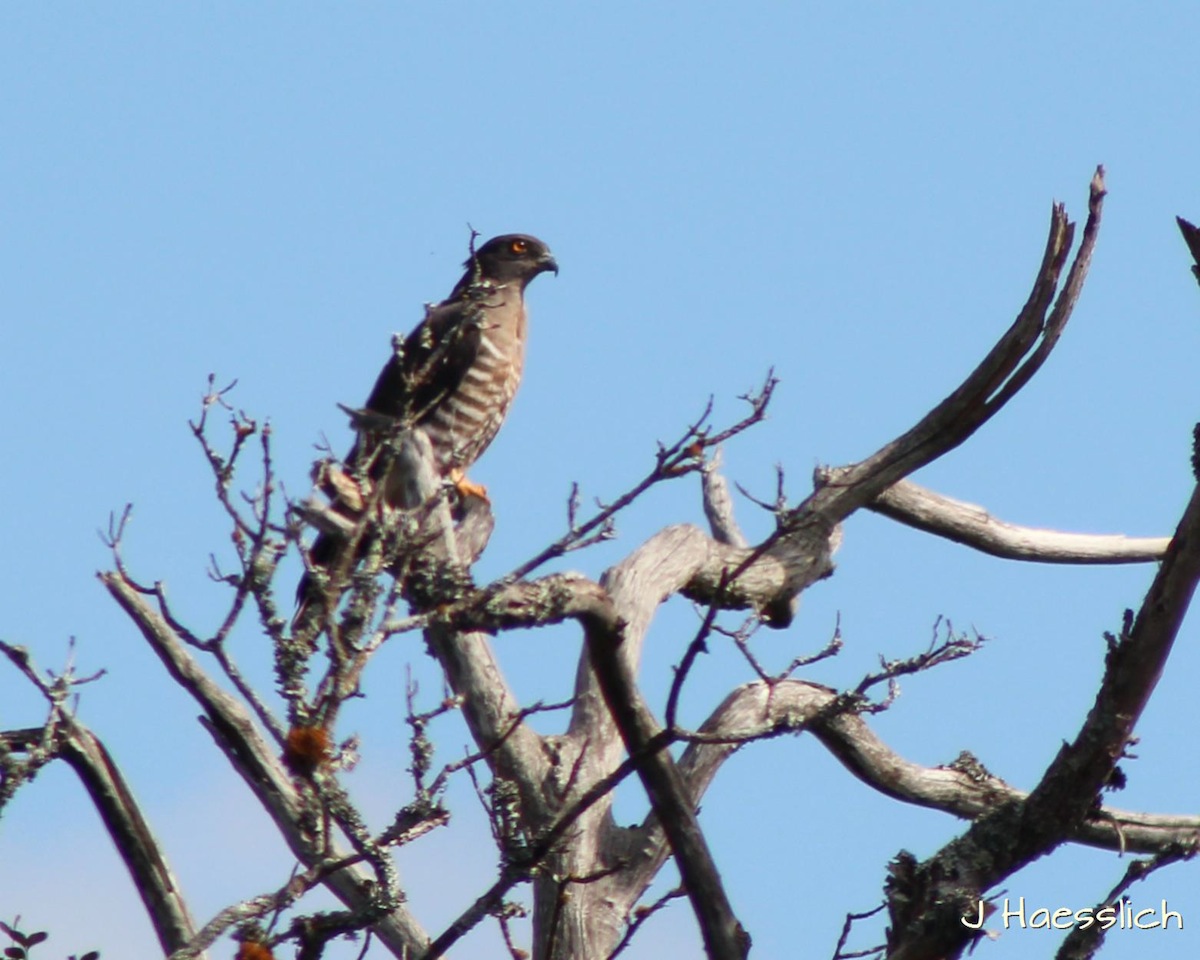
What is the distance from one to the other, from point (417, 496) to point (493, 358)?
303cm

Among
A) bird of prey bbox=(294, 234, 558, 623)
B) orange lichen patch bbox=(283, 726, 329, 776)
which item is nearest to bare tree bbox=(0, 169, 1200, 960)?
orange lichen patch bbox=(283, 726, 329, 776)

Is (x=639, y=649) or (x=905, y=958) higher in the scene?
(x=639, y=649)

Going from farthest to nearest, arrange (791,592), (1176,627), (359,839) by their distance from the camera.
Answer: (791,592) < (1176,627) < (359,839)

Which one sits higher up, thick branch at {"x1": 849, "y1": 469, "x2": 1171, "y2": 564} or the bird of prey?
the bird of prey

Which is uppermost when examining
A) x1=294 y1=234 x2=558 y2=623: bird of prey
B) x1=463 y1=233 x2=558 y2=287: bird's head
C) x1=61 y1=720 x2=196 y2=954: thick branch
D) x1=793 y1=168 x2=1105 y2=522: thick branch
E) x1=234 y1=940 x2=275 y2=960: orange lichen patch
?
x1=463 y1=233 x2=558 y2=287: bird's head

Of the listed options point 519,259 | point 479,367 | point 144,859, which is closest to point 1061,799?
point 144,859

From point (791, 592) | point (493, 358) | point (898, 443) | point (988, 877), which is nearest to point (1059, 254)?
point (898, 443)

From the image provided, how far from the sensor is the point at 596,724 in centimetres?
634

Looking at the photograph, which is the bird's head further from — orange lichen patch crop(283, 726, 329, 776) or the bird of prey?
orange lichen patch crop(283, 726, 329, 776)

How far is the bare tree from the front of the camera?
377 centimetres

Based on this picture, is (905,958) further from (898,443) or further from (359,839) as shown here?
(898,443)

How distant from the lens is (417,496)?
514 centimetres

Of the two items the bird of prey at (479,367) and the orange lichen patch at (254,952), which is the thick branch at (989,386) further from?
the orange lichen patch at (254,952)

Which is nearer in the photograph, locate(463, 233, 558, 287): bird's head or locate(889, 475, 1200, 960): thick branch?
locate(889, 475, 1200, 960): thick branch
